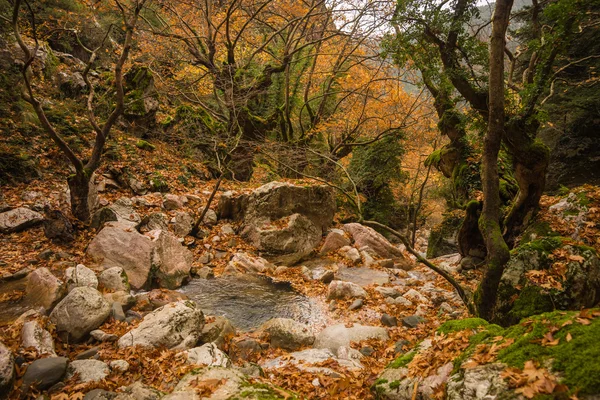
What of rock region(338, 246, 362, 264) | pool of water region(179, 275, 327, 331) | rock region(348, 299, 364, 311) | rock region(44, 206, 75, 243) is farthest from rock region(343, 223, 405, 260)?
rock region(44, 206, 75, 243)

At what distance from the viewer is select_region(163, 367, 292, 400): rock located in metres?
2.41

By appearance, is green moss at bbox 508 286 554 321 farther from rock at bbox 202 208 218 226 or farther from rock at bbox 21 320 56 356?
rock at bbox 202 208 218 226

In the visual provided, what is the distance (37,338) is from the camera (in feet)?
13.0

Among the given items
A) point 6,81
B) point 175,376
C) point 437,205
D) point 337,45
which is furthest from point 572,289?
point 437,205

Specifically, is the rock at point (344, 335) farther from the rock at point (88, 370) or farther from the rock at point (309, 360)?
the rock at point (88, 370)

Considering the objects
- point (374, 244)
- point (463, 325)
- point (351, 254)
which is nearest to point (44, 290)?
point (463, 325)

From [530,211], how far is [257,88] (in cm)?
1019

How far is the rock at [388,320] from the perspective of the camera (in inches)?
229

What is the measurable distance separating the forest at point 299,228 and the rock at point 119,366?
13 millimetres

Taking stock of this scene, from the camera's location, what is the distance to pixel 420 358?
2.84 m

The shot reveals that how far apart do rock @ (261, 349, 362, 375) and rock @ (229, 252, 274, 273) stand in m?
4.02

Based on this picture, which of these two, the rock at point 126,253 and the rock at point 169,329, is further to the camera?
the rock at point 126,253

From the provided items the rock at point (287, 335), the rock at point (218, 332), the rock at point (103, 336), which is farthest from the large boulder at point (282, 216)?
the rock at point (103, 336)

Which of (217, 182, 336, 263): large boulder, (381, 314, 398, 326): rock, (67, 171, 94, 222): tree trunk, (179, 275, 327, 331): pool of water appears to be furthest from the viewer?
(217, 182, 336, 263): large boulder
